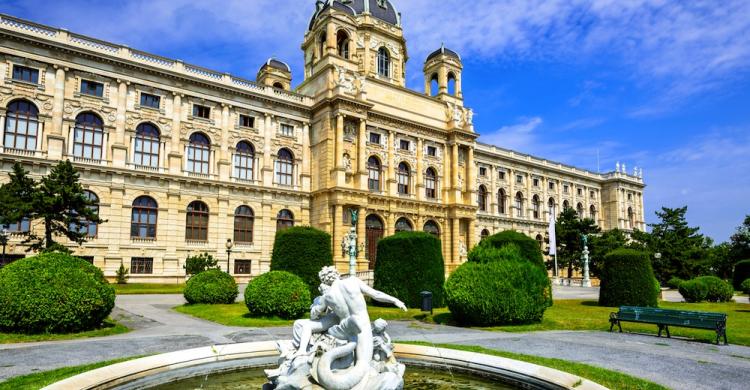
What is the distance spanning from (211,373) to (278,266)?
11905mm

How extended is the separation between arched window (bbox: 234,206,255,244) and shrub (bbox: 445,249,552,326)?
24710 millimetres

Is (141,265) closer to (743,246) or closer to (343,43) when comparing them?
(343,43)

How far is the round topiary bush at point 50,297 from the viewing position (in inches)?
473

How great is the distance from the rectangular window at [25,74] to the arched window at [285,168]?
17.3 metres

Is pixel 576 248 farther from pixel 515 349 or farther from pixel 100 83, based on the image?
pixel 100 83

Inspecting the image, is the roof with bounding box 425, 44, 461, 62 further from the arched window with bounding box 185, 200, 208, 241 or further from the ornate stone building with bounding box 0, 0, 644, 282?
the arched window with bounding box 185, 200, 208, 241

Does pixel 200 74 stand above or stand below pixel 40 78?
above

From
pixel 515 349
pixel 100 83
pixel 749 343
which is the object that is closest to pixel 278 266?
pixel 515 349

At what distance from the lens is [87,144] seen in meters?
31.5

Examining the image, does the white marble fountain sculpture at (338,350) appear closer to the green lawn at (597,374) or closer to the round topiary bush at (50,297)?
the green lawn at (597,374)

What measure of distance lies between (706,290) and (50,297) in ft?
103

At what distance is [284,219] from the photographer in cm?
3969

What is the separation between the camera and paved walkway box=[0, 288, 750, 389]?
8.78 meters

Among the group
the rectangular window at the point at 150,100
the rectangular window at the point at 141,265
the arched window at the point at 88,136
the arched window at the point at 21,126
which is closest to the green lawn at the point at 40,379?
the rectangular window at the point at 141,265
